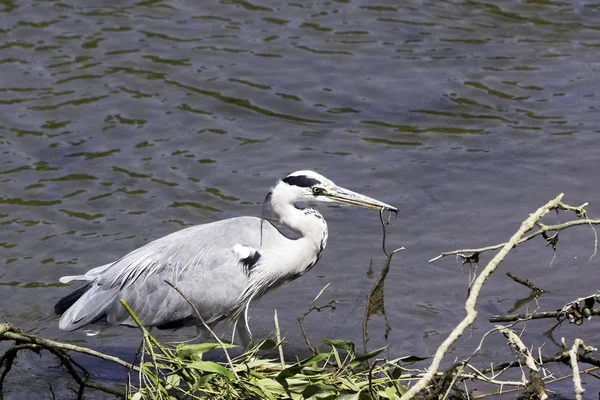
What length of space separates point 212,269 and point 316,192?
87cm

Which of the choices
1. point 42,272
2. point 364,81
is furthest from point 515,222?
point 42,272

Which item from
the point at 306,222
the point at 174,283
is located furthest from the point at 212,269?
the point at 306,222

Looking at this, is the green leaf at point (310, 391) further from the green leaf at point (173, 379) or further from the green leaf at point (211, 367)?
the green leaf at point (173, 379)

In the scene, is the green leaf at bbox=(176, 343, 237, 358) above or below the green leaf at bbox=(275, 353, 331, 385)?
above

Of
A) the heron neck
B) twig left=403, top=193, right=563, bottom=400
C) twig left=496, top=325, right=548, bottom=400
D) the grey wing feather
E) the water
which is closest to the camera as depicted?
twig left=403, top=193, right=563, bottom=400

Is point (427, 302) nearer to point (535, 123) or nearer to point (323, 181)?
point (323, 181)

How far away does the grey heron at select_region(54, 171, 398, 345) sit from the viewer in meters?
6.17

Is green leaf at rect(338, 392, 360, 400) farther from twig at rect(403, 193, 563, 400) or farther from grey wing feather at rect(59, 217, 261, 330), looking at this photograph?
grey wing feather at rect(59, 217, 261, 330)

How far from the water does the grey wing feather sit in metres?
0.51

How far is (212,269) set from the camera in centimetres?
621

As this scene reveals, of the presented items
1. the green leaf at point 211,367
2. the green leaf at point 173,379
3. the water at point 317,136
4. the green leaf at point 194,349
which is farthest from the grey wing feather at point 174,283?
the green leaf at point 211,367

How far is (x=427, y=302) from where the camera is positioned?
6777 mm

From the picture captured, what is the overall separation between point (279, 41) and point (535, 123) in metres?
3.36

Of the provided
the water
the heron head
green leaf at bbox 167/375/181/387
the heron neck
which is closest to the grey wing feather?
A: the heron neck
